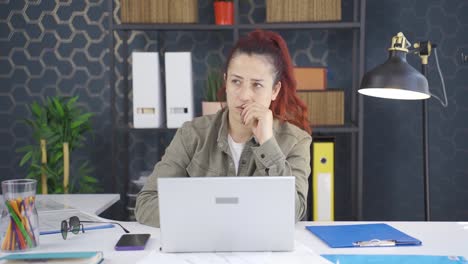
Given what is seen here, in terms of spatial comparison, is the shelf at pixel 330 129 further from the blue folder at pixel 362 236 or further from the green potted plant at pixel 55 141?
the blue folder at pixel 362 236

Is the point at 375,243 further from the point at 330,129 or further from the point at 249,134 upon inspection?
the point at 330,129

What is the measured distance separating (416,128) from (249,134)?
52.3 inches

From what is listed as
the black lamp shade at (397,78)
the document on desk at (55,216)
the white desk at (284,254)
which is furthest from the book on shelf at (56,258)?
the black lamp shade at (397,78)

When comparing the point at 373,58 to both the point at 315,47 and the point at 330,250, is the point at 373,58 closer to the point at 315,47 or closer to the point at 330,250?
the point at 315,47

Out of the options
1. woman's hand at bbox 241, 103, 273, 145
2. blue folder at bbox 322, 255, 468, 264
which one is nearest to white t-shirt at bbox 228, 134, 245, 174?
woman's hand at bbox 241, 103, 273, 145

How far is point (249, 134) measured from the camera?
192 centimetres

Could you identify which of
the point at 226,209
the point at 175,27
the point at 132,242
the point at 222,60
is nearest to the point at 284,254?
the point at 226,209

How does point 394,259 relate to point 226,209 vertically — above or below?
below

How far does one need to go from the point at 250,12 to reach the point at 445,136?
1245 mm

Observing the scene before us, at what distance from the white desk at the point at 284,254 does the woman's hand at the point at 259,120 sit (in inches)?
11.7

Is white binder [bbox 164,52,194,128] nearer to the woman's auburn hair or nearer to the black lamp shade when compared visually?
the woman's auburn hair

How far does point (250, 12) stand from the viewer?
9.38 ft

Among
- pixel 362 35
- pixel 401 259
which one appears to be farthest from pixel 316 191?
pixel 401 259

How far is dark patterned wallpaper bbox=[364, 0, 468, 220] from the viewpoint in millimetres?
2834
